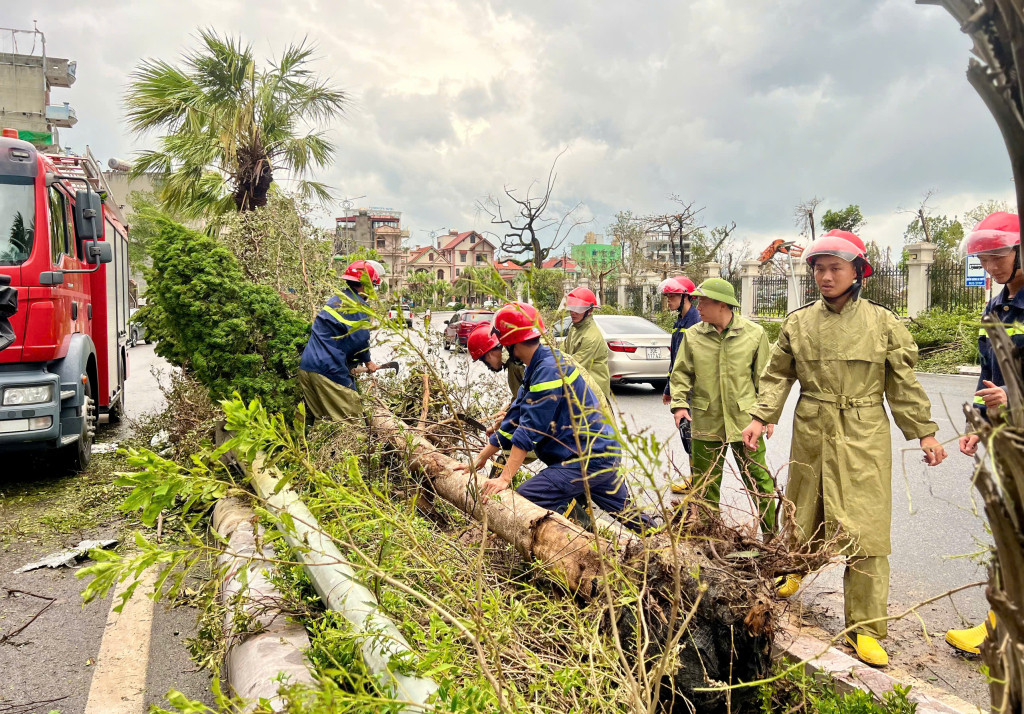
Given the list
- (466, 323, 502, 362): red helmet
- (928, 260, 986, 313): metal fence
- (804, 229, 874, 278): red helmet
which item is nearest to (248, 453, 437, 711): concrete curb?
(466, 323, 502, 362): red helmet

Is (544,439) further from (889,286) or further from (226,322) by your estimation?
(889,286)

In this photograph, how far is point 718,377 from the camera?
511 centimetres

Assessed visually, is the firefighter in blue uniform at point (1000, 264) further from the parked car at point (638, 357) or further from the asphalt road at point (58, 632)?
the parked car at point (638, 357)

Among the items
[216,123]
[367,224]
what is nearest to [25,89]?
[216,123]

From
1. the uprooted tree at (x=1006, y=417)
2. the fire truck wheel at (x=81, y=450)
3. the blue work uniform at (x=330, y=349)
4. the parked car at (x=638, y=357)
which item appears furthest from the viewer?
the parked car at (x=638, y=357)

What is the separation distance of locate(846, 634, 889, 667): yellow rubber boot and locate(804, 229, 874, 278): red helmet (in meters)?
1.68

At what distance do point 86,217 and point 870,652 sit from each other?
7426 mm

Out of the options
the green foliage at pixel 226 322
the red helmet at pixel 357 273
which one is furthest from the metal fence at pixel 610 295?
the red helmet at pixel 357 273

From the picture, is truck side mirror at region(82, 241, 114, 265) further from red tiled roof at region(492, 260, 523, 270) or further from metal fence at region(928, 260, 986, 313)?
metal fence at region(928, 260, 986, 313)

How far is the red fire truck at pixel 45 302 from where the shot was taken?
6.38m

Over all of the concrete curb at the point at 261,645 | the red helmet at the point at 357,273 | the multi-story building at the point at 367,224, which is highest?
the multi-story building at the point at 367,224

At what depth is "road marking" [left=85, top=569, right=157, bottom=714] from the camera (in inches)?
131

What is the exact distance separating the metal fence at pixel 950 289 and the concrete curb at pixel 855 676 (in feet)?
63.3

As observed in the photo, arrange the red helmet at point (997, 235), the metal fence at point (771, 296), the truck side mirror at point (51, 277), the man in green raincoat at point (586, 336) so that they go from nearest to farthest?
the red helmet at point (997, 235)
the truck side mirror at point (51, 277)
the man in green raincoat at point (586, 336)
the metal fence at point (771, 296)
